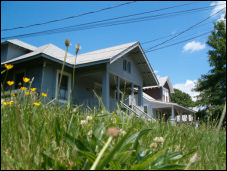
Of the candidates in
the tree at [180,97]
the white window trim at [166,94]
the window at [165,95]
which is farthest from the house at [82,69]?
the tree at [180,97]

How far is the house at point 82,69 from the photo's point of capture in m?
12.2

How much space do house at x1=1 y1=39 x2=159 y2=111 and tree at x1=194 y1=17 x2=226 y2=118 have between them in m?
7.60

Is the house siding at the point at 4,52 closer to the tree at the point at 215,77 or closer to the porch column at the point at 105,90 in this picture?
the porch column at the point at 105,90

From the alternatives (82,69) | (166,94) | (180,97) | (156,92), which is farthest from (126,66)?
(180,97)

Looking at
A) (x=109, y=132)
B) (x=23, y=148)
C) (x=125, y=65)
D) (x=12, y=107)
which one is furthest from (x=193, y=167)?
(x=125, y=65)

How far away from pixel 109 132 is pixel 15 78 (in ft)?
47.3

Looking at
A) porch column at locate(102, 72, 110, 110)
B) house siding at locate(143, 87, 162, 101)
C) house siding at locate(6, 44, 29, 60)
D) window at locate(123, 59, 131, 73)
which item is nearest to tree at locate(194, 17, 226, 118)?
house siding at locate(143, 87, 162, 101)

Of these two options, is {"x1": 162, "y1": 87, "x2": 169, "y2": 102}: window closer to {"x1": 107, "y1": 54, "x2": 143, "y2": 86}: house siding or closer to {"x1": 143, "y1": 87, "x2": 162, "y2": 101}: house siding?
{"x1": 143, "y1": 87, "x2": 162, "y2": 101}: house siding

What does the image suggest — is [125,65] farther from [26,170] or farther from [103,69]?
[26,170]

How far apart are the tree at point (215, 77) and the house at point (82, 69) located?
760cm

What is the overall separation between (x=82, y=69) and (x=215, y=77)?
16.3m

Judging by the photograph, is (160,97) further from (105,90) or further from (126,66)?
(105,90)

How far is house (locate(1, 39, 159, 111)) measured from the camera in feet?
39.9

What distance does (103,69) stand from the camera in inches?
525
